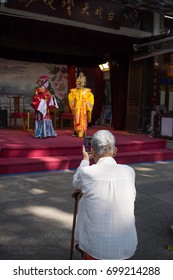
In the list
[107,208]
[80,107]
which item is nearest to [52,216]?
[107,208]

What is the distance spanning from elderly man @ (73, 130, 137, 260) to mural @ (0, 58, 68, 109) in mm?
10010

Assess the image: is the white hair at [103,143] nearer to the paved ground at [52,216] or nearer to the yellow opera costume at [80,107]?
the paved ground at [52,216]

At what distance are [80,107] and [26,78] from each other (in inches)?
166

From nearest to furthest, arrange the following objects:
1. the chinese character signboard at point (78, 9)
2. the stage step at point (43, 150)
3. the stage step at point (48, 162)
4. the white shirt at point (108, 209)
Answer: the white shirt at point (108, 209) → the stage step at point (48, 162) → the stage step at point (43, 150) → the chinese character signboard at point (78, 9)

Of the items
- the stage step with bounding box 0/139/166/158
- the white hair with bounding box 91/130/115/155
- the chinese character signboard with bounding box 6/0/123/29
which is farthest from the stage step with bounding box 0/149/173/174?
the white hair with bounding box 91/130/115/155

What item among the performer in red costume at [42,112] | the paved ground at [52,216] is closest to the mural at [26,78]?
the performer in red costume at [42,112]

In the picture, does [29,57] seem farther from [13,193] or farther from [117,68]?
[13,193]

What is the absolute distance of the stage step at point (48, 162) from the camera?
5.55 m

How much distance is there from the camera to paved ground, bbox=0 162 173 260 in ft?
8.99

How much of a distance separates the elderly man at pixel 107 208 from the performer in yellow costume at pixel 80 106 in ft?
20.6

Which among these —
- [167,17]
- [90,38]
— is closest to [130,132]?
[90,38]

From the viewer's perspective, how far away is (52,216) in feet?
11.6

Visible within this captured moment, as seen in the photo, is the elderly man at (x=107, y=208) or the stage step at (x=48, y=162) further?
the stage step at (x=48, y=162)

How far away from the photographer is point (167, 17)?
10.3 meters
